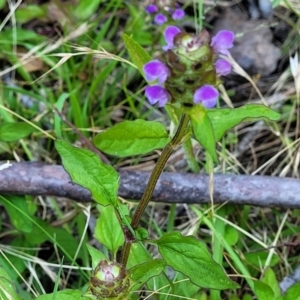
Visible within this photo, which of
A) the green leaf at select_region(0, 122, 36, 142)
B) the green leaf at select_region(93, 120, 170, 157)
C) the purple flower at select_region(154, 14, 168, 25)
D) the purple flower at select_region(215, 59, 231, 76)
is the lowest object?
the green leaf at select_region(0, 122, 36, 142)

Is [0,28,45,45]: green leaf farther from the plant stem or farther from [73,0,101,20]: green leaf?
the plant stem

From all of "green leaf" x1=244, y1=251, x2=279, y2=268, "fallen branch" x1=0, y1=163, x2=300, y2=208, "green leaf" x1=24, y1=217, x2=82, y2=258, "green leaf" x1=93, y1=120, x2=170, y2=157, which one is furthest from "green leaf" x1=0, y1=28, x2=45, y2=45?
"green leaf" x1=244, y1=251, x2=279, y2=268

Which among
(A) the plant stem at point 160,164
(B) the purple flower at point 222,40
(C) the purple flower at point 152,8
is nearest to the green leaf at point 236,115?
(A) the plant stem at point 160,164

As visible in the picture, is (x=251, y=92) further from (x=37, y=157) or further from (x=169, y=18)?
(x=37, y=157)

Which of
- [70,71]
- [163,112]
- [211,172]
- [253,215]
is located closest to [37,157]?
[70,71]

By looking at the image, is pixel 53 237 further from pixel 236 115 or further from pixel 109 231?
pixel 236 115

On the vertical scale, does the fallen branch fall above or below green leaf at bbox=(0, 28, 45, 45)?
below
